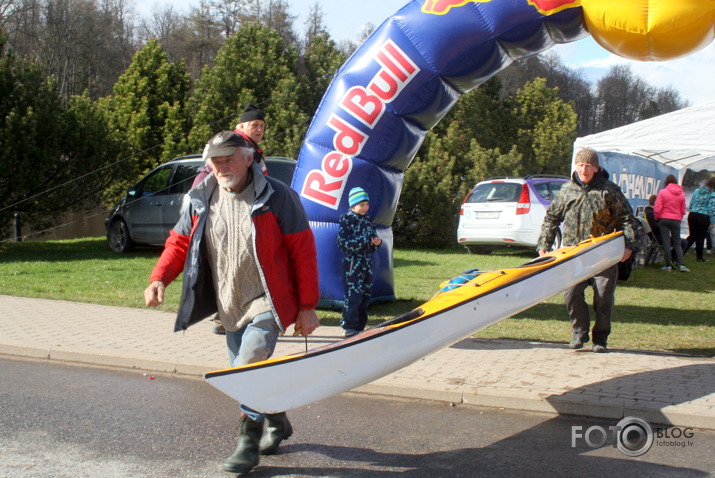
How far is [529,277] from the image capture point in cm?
535

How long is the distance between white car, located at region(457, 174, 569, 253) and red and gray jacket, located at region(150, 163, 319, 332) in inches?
500

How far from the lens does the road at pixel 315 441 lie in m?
4.29

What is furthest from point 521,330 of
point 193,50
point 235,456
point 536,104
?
point 193,50

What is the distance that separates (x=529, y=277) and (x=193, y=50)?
45532 mm

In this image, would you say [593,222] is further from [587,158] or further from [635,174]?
[635,174]

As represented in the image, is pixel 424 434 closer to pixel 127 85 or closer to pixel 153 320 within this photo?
pixel 153 320

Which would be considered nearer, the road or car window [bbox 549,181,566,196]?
the road

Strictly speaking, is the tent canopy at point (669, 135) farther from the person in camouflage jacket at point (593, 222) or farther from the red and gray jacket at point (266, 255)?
the red and gray jacket at point (266, 255)

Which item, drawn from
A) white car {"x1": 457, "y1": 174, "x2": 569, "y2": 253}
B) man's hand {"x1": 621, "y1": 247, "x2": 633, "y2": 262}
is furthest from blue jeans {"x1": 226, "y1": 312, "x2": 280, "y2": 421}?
white car {"x1": 457, "y1": 174, "x2": 569, "y2": 253}

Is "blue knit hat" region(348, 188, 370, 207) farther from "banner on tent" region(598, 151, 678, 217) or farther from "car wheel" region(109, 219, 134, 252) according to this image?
"banner on tent" region(598, 151, 678, 217)

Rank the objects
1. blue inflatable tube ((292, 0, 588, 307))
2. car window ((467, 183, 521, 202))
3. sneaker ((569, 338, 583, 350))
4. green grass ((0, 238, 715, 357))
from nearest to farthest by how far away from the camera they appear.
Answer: sneaker ((569, 338, 583, 350))
blue inflatable tube ((292, 0, 588, 307))
green grass ((0, 238, 715, 357))
car window ((467, 183, 521, 202))

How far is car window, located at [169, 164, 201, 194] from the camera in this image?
50.6 feet

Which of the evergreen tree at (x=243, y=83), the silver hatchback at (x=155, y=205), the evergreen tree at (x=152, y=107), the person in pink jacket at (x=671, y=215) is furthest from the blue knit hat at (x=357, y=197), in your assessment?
the evergreen tree at (x=152, y=107)

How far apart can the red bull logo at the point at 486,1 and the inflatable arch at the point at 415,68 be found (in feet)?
0.03
